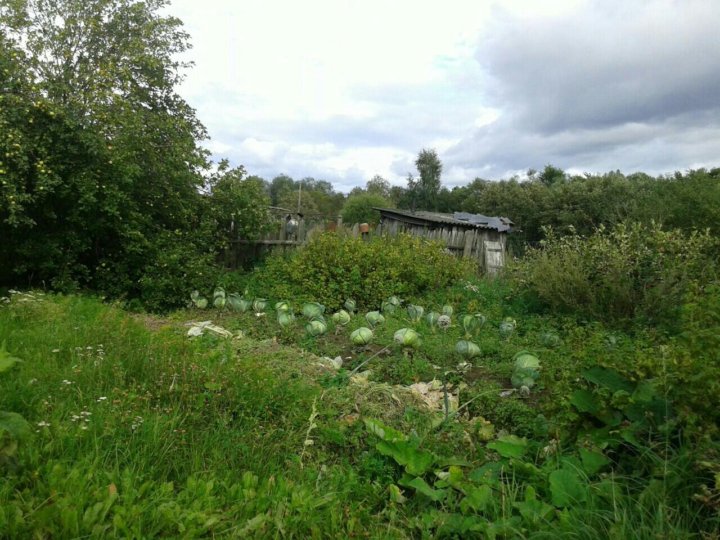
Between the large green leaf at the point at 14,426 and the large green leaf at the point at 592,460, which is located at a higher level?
the large green leaf at the point at 14,426

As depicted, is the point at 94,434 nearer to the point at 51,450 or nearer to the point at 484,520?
the point at 51,450

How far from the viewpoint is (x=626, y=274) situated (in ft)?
20.9

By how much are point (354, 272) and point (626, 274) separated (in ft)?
12.0

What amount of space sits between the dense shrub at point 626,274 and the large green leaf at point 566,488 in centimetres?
438

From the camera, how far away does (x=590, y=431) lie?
8.07ft

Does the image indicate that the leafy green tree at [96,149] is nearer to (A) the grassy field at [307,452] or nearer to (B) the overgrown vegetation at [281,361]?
(B) the overgrown vegetation at [281,361]

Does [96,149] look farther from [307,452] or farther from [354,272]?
[307,452]

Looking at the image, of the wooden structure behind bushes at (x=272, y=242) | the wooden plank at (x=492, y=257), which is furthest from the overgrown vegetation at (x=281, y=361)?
the wooden plank at (x=492, y=257)

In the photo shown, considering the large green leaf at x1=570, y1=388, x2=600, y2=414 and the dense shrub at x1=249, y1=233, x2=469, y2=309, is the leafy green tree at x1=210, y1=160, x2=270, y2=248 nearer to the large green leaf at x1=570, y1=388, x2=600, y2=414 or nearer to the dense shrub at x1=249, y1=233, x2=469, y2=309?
the dense shrub at x1=249, y1=233, x2=469, y2=309

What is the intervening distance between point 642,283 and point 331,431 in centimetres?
520

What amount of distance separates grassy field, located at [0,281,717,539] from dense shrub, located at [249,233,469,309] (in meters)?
3.47

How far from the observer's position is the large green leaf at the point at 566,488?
6.82ft

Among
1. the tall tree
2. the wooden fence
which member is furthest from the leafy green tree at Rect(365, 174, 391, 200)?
the wooden fence

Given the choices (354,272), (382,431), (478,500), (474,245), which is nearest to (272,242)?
(354,272)
